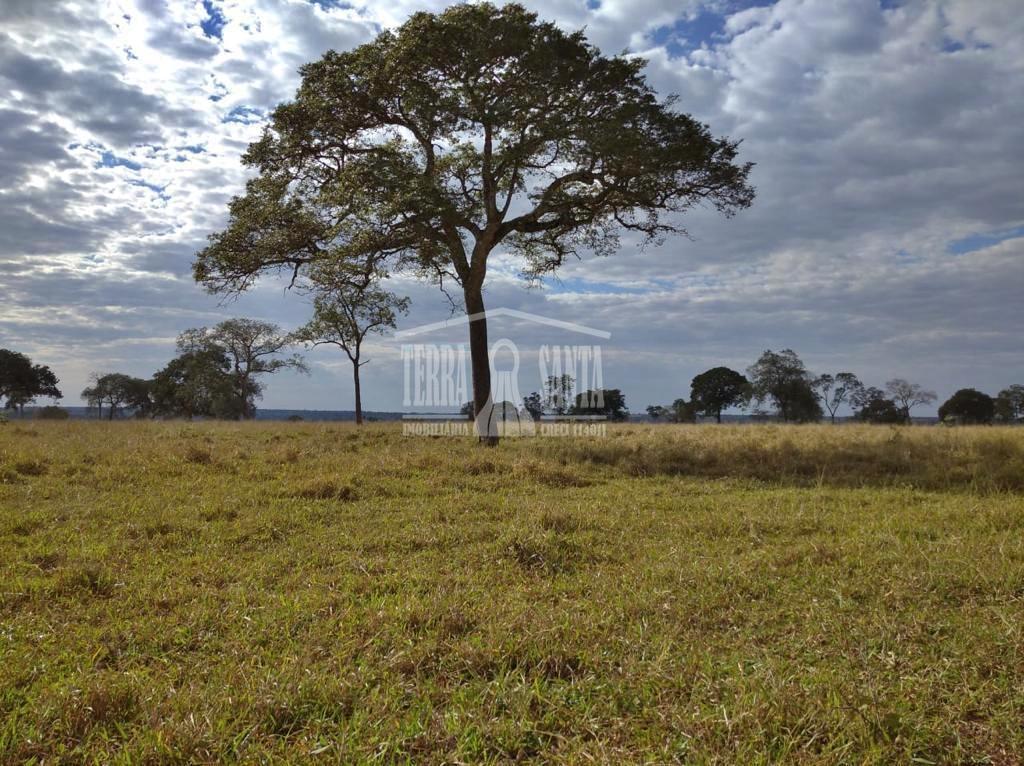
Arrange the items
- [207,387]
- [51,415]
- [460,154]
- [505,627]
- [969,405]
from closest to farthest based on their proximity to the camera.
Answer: [505,627] → [460,154] → [51,415] → [207,387] → [969,405]

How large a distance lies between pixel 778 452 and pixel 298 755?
14.5 metres

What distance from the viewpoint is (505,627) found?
420 cm

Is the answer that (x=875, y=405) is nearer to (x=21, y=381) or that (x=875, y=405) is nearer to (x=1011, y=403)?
(x=1011, y=403)

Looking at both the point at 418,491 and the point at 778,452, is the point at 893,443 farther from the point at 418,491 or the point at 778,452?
the point at 418,491

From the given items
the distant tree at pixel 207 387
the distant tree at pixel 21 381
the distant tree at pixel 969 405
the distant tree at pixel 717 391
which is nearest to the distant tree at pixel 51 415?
the distant tree at pixel 207 387

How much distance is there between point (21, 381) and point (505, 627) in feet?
230

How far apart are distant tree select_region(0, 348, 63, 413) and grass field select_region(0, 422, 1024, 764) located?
59.8 m

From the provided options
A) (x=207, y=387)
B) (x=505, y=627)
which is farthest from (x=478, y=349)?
(x=207, y=387)

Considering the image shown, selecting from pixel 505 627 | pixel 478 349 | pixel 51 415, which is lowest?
pixel 505 627

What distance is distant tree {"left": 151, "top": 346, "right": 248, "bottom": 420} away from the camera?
52.5 metres

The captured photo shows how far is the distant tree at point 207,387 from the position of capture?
52.5 meters

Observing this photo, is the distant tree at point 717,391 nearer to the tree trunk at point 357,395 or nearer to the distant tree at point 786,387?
the distant tree at point 786,387

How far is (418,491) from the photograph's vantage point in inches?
400

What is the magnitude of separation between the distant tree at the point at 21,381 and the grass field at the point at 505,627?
2354 inches
